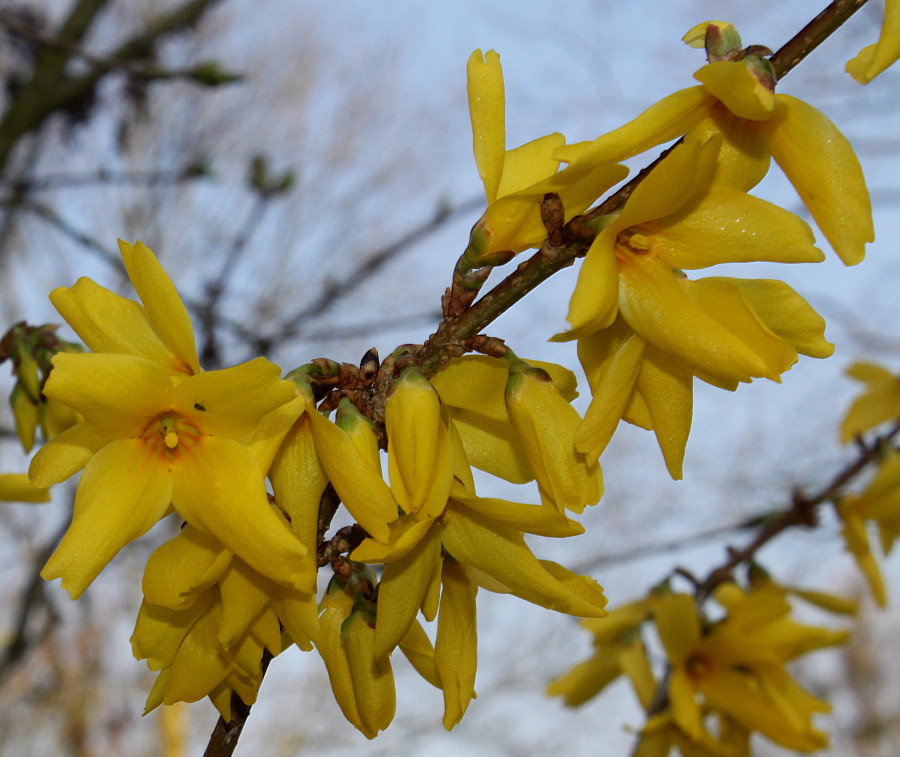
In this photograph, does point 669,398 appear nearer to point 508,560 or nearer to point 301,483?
point 508,560

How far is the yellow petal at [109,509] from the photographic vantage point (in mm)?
888

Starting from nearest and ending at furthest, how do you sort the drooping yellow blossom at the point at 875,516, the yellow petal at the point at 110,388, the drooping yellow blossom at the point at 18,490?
1. the yellow petal at the point at 110,388
2. the drooping yellow blossom at the point at 18,490
3. the drooping yellow blossom at the point at 875,516

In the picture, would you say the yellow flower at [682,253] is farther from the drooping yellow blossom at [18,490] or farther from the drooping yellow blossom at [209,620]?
the drooping yellow blossom at [18,490]

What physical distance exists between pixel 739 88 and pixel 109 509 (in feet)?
2.55

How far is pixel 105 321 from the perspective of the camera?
102 cm

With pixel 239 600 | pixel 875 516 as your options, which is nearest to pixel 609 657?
pixel 875 516

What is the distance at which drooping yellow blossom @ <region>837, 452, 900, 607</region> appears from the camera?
2.30 metres

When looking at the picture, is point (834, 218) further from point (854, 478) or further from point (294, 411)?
point (854, 478)

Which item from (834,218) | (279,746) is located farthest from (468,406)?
(279,746)

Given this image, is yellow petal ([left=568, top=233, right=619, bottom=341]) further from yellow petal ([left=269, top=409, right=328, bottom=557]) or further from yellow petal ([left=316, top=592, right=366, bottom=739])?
yellow petal ([left=316, top=592, right=366, bottom=739])

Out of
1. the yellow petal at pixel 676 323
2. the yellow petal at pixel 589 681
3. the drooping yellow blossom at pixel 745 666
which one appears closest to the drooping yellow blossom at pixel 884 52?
the yellow petal at pixel 676 323

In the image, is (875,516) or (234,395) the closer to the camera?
(234,395)

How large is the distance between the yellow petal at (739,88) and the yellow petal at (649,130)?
0.09 ft

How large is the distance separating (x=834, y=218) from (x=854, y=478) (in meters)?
1.80
